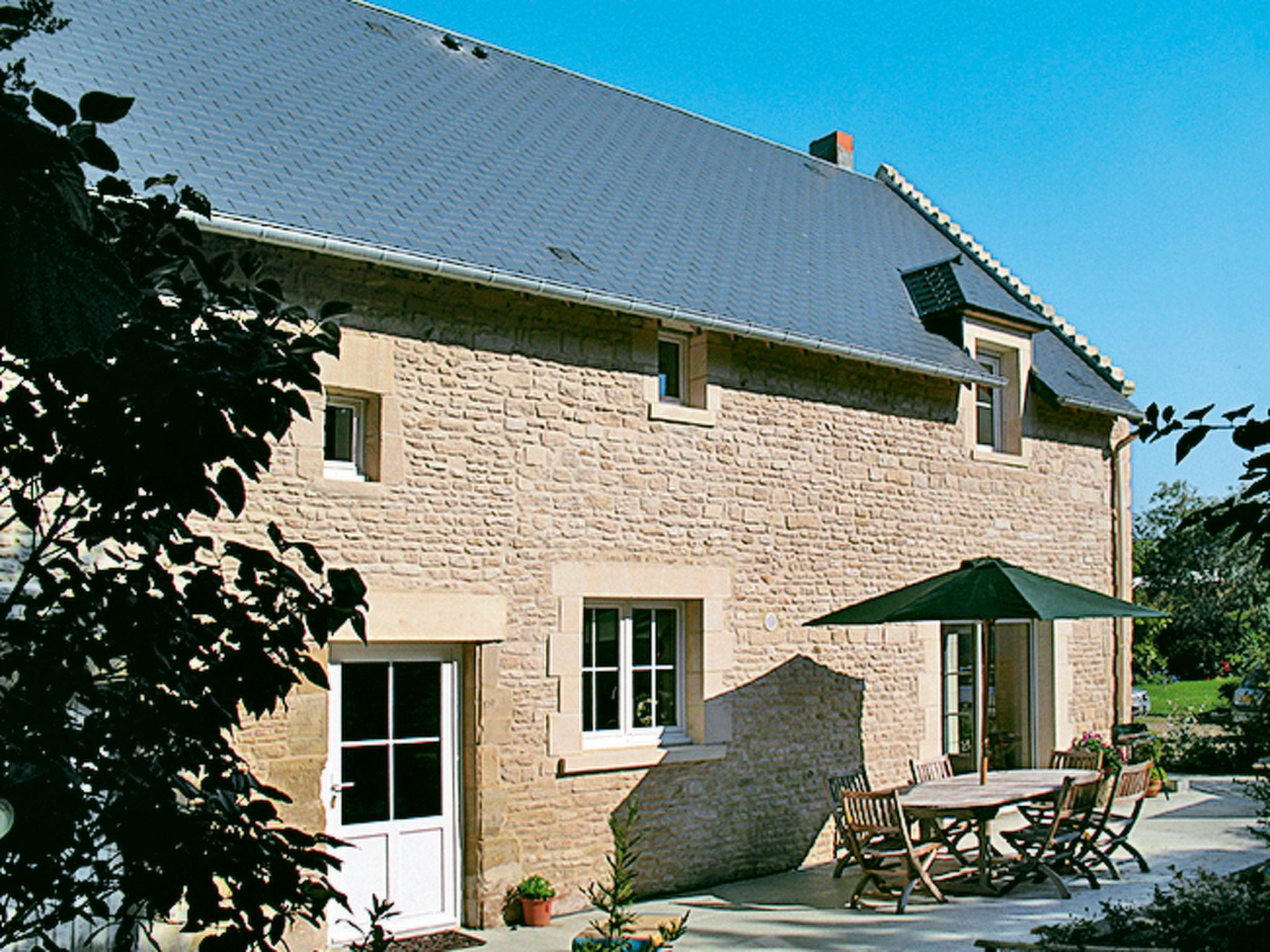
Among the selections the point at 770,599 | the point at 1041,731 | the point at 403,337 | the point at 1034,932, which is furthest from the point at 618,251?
the point at 1041,731

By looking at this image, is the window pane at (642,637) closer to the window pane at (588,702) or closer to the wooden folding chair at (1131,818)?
the window pane at (588,702)

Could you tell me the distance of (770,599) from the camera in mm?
10172

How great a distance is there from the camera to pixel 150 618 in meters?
2.62

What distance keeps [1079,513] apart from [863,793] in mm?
6124

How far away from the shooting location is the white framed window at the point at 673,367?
9906 millimetres

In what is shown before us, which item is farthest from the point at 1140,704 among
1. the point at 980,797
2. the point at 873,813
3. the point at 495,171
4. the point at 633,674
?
the point at 495,171

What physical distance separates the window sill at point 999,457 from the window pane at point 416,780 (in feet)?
20.6

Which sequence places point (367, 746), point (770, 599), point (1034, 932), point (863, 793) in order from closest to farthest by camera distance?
point (1034, 932) < point (367, 746) < point (863, 793) < point (770, 599)

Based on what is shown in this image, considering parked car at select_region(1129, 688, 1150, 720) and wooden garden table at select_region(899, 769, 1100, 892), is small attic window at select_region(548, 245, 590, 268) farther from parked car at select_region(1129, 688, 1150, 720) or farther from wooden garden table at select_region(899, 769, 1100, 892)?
parked car at select_region(1129, 688, 1150, 720)

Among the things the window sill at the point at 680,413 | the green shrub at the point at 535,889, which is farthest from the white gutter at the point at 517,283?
the green shrub at the point at 535,889

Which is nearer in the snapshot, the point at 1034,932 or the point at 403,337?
the point at 1034,932

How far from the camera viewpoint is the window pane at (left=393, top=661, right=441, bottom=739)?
823 cm

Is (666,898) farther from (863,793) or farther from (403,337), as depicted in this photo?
(403,337)

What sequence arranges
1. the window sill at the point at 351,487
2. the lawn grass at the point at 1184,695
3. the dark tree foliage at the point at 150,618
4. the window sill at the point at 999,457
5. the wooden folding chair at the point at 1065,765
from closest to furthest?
the dark tree foliage at the point at 150,618
the window sill at the point at 351,487
the wooden folding chair at the point at 1065,765
the window sill at the point at 999,457
the lawn grass at the point at 1184,695
